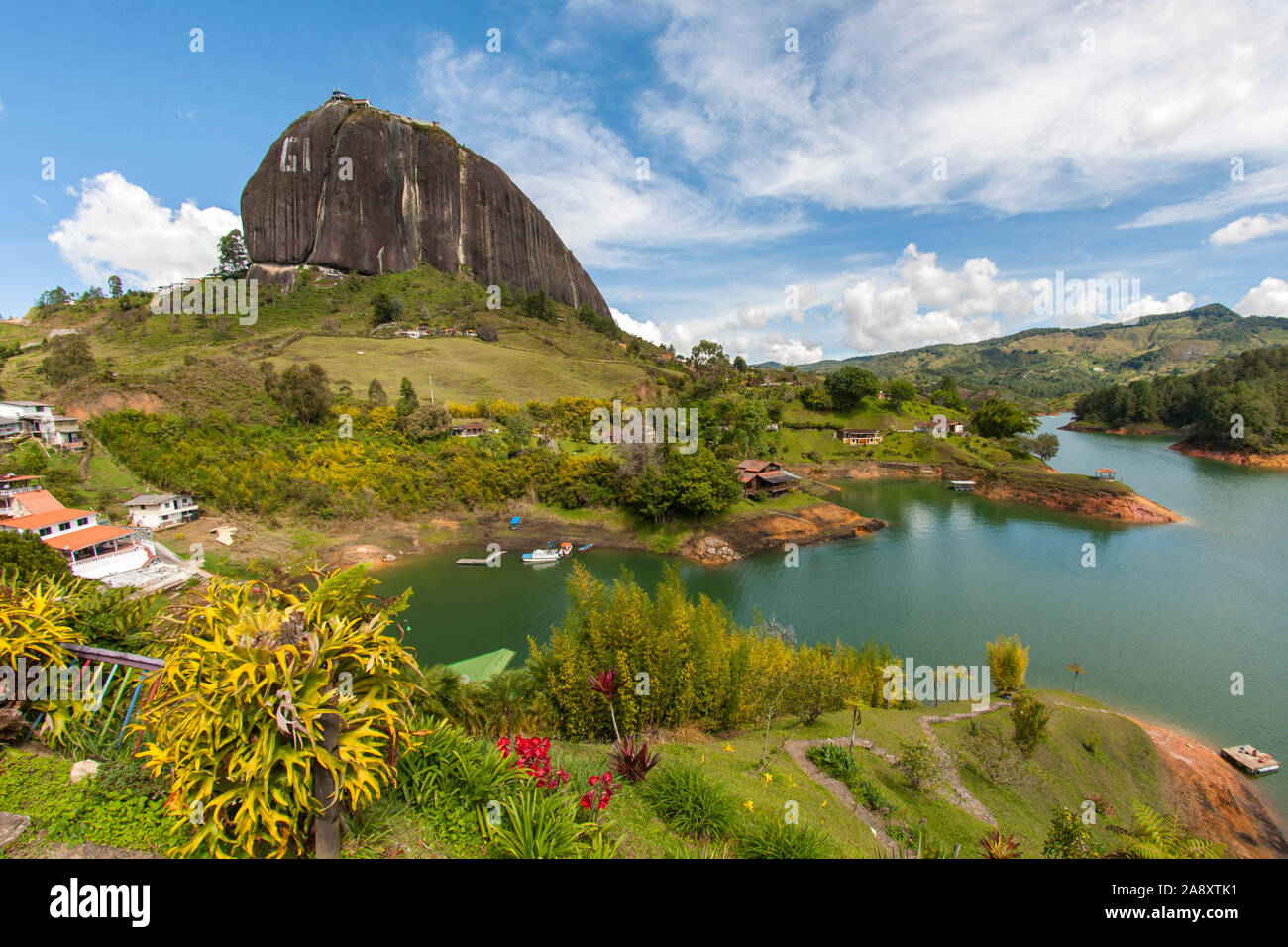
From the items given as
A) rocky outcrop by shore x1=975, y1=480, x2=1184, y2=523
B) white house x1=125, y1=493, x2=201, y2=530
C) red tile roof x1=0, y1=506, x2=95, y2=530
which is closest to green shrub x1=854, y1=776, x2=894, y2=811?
red tile roof x1=0, y1=506, x2=95, y2=530

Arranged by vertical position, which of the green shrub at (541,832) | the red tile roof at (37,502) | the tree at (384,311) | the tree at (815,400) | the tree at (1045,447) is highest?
the tree at (384,311)

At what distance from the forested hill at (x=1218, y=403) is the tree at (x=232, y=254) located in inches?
5708

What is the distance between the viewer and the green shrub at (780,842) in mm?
5375

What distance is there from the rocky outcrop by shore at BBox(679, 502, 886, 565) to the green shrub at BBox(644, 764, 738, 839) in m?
25.8

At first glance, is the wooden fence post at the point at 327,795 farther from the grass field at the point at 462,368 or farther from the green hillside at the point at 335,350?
the grass field at the point at 462,368

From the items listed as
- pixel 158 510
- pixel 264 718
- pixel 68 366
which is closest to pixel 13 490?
pixel 158 510

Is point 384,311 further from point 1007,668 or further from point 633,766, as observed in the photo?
point 1007,668

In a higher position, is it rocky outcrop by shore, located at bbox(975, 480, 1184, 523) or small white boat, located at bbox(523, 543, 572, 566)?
rocky outcrop by shore, located at bbox(975, 480, 1184, 523)

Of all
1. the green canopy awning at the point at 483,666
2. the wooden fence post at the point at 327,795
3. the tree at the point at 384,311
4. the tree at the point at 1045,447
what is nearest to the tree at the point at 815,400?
the tree at the point at 1045,447

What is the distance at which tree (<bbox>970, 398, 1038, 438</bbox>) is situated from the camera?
60531 mm

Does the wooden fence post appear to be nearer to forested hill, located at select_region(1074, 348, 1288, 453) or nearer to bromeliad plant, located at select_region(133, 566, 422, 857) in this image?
bromeliad plant, located at select_region(133, 566, 422, 857)
